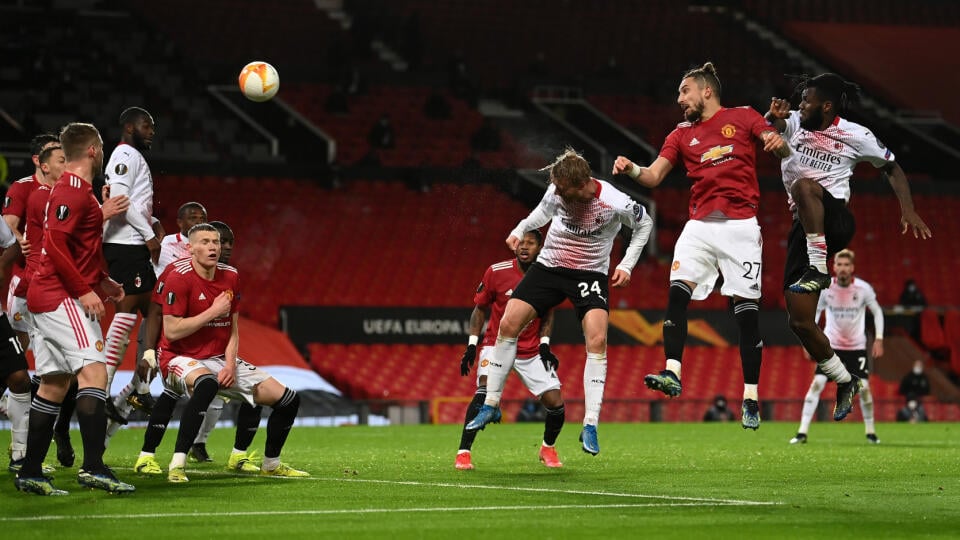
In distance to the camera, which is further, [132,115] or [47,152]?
[132,115]

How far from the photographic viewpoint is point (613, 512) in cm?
800

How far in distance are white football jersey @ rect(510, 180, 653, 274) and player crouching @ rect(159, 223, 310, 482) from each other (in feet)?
7.61

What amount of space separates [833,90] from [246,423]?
534 cm

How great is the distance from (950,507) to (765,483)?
184 cm

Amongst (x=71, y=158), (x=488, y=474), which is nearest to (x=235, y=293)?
(x=71, y=158)

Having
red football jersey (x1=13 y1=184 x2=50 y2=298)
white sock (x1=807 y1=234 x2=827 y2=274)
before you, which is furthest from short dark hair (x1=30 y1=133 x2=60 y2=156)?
white sock (x1=807 y1=234 x2=827 y2=274)

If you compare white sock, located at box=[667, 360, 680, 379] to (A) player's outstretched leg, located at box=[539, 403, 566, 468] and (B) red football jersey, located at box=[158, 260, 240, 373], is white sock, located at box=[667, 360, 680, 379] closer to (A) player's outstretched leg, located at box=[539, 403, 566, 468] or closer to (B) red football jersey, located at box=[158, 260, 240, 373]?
(A) player's outstretched leg, located at box=[539, 403, 566, 468]

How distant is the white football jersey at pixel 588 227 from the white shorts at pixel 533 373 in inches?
51.2

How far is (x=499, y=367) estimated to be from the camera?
11.0 m

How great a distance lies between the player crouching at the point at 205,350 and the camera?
986 cm

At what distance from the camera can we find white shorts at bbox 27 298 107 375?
884cm

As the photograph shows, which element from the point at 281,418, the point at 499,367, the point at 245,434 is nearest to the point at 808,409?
the point at 499,367

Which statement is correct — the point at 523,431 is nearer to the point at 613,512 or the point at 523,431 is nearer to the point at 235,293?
the point at 235,293

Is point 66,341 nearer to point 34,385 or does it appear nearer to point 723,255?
point 34,385
